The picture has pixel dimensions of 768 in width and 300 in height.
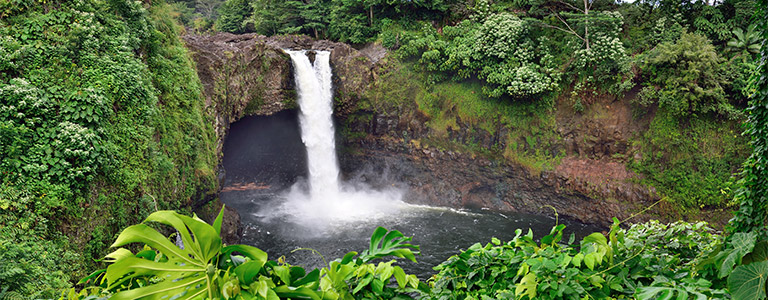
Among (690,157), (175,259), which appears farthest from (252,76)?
(690,157)

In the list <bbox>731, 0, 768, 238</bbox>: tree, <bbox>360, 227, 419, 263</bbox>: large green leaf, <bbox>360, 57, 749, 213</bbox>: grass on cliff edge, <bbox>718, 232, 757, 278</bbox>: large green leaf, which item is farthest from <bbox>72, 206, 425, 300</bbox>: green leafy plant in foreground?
<bbox>360, 57, 749, 213</bbox>: grass on cliff edge

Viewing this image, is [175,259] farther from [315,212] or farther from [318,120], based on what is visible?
[318,120]

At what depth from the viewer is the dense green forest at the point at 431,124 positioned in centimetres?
165

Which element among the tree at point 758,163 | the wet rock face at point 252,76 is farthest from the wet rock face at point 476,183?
the tree at point 758,163

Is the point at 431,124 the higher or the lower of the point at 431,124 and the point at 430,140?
the higher

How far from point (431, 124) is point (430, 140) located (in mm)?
699

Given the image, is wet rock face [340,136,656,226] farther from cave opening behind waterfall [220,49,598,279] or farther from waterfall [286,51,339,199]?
waterfall [286,51,339,199]

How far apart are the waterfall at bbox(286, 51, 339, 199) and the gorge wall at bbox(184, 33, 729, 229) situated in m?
0.42

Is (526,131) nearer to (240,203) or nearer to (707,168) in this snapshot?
(707,168)

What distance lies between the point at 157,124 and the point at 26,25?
8.31 ft

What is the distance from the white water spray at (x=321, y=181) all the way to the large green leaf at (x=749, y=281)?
13.1 metres

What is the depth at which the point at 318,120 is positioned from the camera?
16797 mm

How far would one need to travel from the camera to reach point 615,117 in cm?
1368

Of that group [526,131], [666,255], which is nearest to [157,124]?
[666,255]
